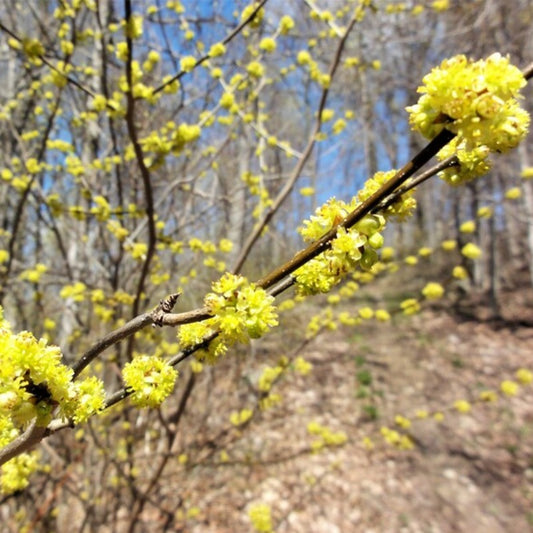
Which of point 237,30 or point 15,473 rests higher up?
point 237,30

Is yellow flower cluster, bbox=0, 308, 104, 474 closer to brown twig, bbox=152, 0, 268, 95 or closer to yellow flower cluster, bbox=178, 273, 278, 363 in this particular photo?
yellow flower cluster, bbox=178, 273, 278, 363

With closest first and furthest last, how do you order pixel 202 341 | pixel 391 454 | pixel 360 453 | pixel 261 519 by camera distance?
pixel 202 341, pixel 261 519, pixel 391 454, pixel 360 453

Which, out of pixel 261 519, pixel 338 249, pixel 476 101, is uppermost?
pixel 476 101

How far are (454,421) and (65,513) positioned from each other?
579 centimetres

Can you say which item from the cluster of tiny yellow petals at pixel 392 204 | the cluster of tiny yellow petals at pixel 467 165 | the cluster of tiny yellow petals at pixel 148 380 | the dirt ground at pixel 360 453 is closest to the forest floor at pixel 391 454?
the dirt ground at pixel 360 453

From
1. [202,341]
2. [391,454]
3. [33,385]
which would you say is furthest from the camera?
[391,454]

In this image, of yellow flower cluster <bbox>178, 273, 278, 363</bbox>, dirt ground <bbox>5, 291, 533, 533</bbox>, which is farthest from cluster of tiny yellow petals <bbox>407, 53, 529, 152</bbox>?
dirt ground <bbox>5, 291, 533, 533</bbox>

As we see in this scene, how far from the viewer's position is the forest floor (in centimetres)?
513

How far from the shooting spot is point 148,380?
119 centimetres

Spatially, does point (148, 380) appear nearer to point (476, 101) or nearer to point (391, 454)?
point (476, 101)

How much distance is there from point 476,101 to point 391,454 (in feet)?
21.1

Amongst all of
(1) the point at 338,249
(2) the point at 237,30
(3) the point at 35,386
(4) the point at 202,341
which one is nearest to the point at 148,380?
(4) the point at 202,341

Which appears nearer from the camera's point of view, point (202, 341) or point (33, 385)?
point (33, 385)

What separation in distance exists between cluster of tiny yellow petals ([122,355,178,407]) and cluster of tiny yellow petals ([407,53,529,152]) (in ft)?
3.11
